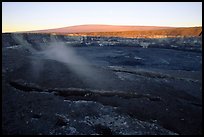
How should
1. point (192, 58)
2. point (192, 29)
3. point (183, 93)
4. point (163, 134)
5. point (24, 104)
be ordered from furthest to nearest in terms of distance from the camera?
point (192, 29) → point (192, 58) → point (183, 93) → point (24, 104) → point (163, 134)

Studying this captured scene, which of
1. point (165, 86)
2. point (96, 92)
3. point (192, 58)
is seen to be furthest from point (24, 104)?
point (192, 58)

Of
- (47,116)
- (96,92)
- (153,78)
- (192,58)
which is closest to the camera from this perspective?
(47,116)

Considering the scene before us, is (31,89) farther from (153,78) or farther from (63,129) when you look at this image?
(153,78)

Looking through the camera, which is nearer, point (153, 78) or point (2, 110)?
point (2, 110)

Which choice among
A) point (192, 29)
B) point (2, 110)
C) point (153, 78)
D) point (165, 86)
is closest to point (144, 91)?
point (165, 86)

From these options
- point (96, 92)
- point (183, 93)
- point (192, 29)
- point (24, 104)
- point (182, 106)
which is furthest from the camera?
point (192, 29)

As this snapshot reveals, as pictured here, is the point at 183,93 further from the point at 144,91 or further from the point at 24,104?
the point at 24,104
